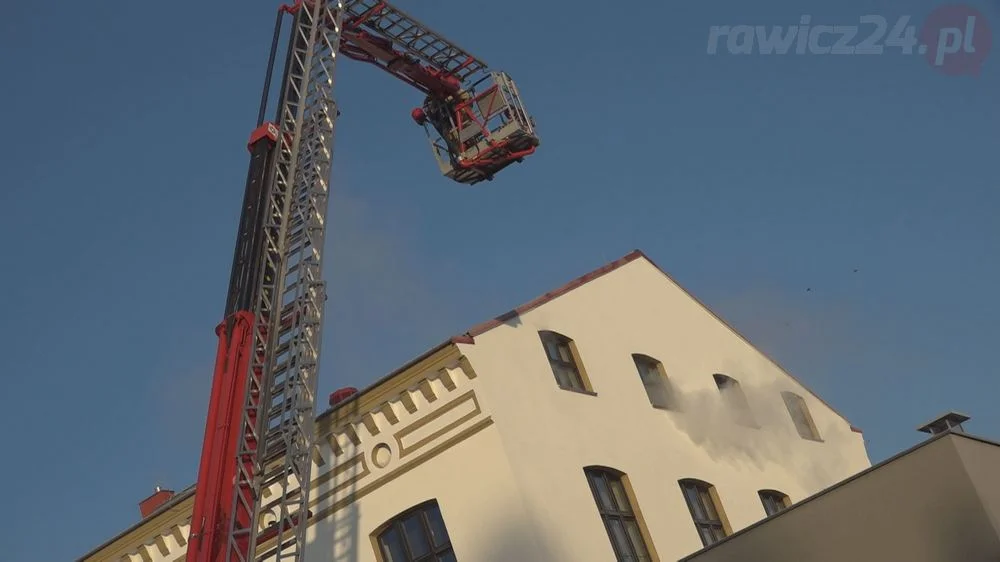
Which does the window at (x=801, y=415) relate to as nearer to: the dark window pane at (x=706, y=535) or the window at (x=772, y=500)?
the window at (x=772, y=500)

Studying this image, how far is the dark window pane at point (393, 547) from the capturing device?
71.6 ft

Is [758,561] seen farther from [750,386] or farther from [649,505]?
[750,386]

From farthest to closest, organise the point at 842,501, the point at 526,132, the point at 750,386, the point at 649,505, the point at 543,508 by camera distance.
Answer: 1. the point at 750,386
2. the point at 526,132
3. the point at 649,505
4. the point at 543,508
5. the point at 842,501

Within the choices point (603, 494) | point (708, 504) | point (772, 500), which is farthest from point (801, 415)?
point (603, 494)

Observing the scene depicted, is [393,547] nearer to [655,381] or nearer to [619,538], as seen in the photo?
[619,538]

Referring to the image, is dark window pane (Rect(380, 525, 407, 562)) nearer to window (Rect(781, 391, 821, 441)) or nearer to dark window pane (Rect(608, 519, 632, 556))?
dark window pane (Rect(608, 519, 632, 556))

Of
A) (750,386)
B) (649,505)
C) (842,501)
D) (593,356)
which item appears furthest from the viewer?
(750,386)

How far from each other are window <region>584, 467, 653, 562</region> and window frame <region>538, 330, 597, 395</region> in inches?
69.1

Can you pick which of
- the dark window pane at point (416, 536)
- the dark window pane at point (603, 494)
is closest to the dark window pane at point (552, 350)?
the dark window pane at point (603, 494)

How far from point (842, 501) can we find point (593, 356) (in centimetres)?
849

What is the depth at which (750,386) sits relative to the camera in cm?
2964

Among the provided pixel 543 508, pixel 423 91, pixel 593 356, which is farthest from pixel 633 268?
pixel 543 508

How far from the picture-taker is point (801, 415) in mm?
31125

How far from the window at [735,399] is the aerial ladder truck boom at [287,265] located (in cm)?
712
